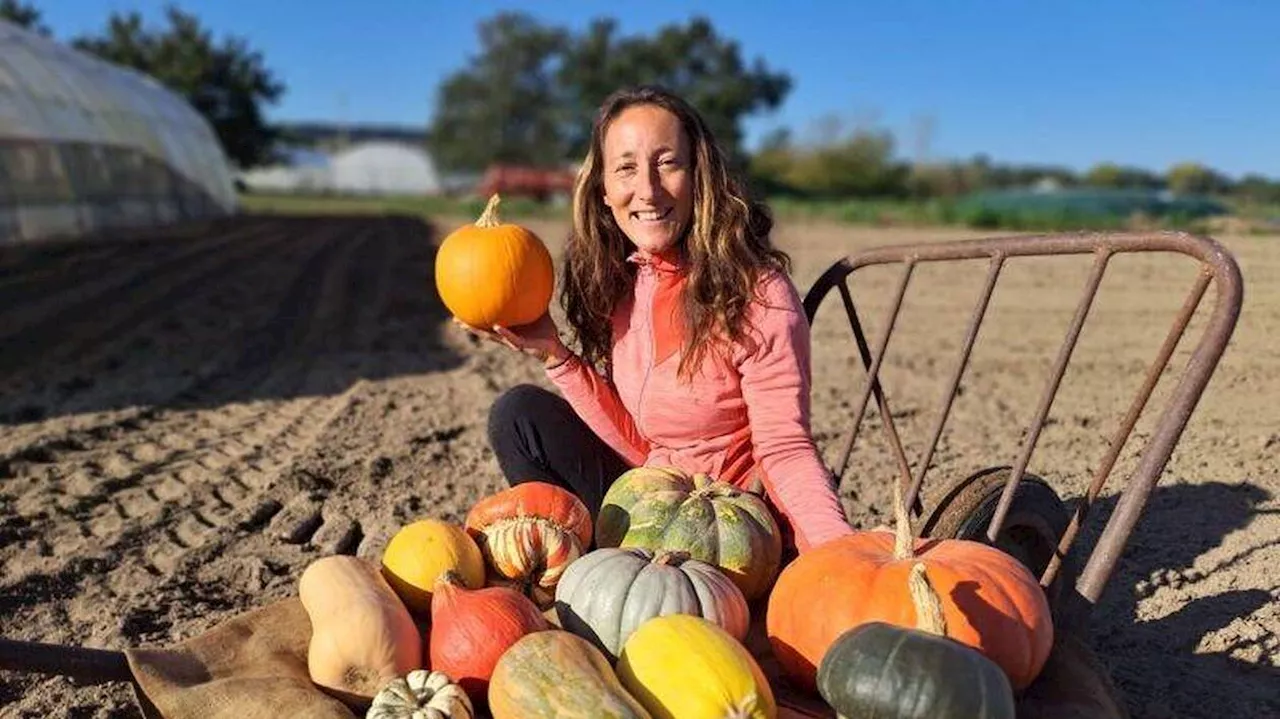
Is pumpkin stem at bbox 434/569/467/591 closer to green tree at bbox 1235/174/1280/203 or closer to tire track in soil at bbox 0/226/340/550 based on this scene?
tire track in soil at bbox 0/226/340/550

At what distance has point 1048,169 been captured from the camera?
86625 millimetres

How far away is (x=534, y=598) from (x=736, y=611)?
54cm

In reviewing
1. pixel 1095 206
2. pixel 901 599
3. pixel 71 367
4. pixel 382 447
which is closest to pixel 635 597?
pixel 901 599

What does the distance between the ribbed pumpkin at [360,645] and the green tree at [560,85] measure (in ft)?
196

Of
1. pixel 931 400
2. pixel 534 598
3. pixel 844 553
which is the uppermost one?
pixel 844 553

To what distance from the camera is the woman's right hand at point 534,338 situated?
10.9 ft

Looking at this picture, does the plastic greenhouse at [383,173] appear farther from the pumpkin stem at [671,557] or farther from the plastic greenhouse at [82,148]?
the pumpkin stem at [671,557]

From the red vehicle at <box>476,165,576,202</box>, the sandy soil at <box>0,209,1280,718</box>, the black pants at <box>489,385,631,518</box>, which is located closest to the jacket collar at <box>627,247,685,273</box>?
the black pants at <box>489,385,631,518</box>

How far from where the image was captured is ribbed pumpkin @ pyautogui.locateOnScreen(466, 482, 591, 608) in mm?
2707

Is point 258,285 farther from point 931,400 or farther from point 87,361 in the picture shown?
point 931,400

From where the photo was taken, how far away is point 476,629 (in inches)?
90.4

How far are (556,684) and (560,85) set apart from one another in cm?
7340

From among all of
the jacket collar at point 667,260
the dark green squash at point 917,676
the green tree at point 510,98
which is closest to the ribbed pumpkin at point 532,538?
the jacket collar at point 667,260

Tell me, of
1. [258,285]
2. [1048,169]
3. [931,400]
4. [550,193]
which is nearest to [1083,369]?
[931,400]
